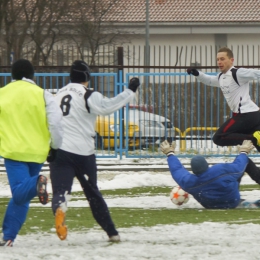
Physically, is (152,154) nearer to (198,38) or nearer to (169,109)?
(169,109)

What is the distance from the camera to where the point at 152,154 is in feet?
68.4

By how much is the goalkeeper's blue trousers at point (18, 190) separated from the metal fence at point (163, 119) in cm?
1209

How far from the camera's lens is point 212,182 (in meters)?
10.9

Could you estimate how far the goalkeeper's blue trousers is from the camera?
799cm

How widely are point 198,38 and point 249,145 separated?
34.5 metres

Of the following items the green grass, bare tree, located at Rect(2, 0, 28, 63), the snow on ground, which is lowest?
the green grass

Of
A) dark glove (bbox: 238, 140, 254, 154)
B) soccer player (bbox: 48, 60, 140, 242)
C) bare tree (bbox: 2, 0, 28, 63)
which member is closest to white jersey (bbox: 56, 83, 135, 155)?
soccer player (bbox: 48, 60, 140, 242)

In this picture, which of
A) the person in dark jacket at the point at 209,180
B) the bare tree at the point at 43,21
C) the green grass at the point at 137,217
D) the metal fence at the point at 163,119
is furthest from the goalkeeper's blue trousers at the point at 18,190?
the bare tree at the point at 43,21

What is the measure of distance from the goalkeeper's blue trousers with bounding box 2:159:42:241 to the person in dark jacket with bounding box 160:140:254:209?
2.86m

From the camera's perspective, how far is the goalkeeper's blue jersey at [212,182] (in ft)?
35.8

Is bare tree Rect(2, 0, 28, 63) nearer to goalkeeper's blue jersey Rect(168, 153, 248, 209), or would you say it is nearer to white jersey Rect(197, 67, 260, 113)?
white jersey Rect(197, 67, 260, 113)

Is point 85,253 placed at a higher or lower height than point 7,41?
lower

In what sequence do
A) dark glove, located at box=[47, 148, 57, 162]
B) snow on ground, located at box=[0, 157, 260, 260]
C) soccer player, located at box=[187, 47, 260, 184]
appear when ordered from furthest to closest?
soccer player, located at box=[187, 47, 260, 184]
dark glove, located at box=[47, 148, 57, 162]
snow on ground, located at box=[0, 157, 260, 260]

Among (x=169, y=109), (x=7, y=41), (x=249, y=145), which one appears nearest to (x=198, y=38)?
(x=7, y=41)
